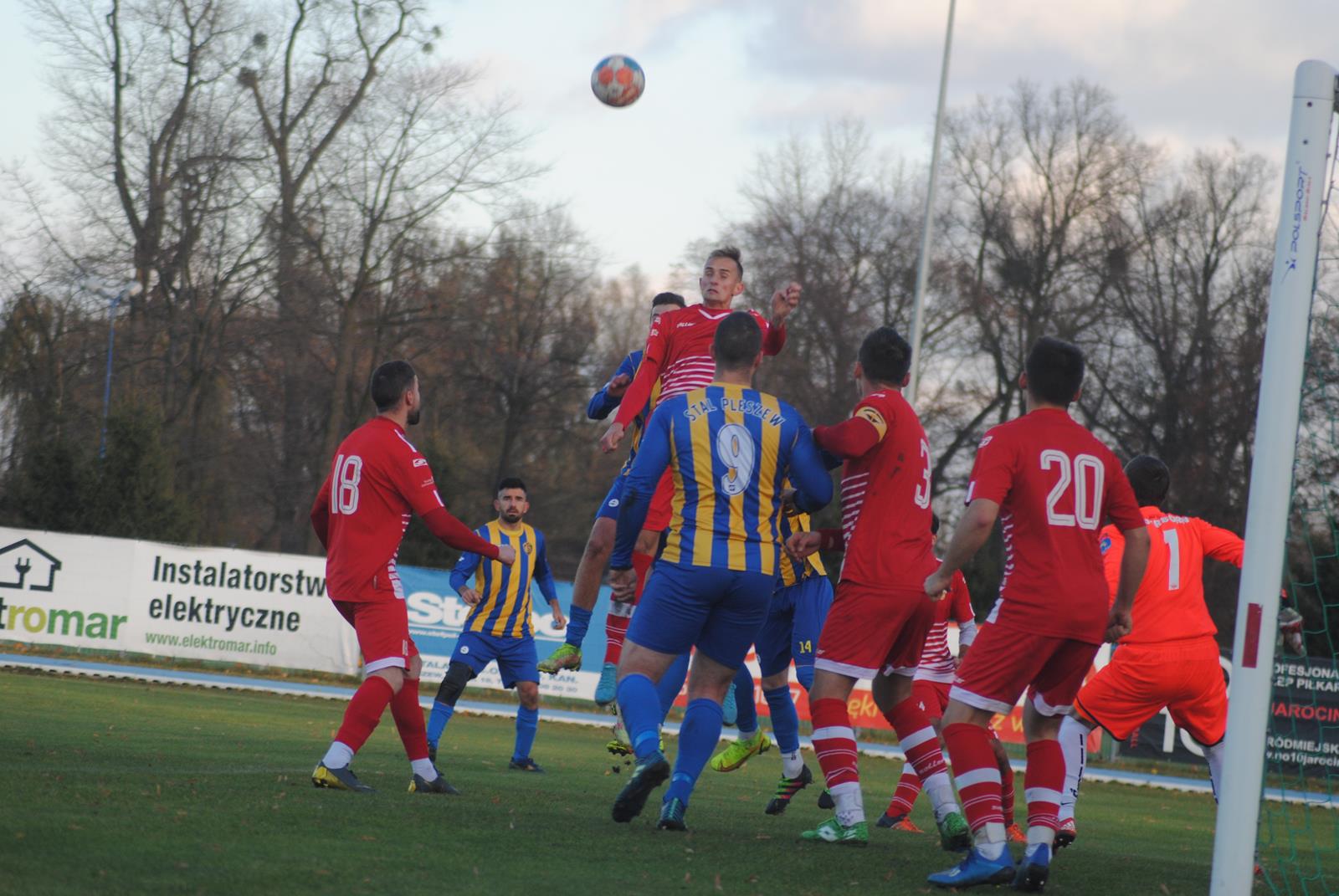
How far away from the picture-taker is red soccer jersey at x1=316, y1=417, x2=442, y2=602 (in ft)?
24.2

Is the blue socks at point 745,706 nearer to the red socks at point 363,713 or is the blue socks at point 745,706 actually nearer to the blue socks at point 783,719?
the blue socks at point 783,719

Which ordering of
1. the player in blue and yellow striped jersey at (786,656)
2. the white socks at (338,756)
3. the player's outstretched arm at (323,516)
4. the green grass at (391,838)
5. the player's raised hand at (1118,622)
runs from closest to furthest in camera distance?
the green grass at (391,838) → the player's raised hand at (1118,622) → the white socks at (338,756) → the player's outstretched arm at (323,516) → the player in blue and yellow striped jersey at (786,656)

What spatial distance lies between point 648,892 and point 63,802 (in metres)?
2.57

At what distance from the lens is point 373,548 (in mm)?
7387

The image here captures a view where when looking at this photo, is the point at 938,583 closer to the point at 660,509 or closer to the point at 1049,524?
the point at 1049,524

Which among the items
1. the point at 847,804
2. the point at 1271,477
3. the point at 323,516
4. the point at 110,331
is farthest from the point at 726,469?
the point at 110,331

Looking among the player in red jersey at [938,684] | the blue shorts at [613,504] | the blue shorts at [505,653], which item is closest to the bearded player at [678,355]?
the blue shorts at [613,504]

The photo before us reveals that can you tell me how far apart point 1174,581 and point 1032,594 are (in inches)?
102

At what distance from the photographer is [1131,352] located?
3856cm

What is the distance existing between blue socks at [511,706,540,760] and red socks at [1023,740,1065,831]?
5964 mm

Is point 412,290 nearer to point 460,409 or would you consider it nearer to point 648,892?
point 460,409

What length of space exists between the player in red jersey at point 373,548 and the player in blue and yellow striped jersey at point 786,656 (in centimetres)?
183

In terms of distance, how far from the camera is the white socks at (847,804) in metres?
6.69

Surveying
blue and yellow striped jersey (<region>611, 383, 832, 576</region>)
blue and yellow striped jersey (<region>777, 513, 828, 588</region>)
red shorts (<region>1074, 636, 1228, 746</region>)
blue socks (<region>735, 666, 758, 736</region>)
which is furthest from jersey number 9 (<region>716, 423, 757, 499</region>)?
blue socks (<region>735, 666, 758, 736</region>)
